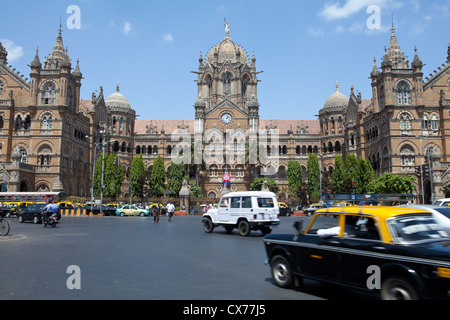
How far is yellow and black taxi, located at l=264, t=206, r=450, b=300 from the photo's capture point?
198 inches

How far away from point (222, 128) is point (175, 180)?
47.7ft

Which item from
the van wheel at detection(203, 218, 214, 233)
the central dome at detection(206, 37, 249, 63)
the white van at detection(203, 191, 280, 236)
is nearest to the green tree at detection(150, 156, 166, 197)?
the central dome at detection(206, 37, 249, 63)

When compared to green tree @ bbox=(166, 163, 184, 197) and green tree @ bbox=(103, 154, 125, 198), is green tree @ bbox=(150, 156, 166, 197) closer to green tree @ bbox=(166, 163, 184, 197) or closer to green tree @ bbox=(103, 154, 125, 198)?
green tree @ bbox=(166, 163, 184, 197)

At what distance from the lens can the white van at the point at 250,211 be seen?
1753 centimetres

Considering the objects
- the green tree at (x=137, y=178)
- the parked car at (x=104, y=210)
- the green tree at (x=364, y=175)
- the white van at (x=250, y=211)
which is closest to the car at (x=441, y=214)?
the white van at (x=250, y=211)

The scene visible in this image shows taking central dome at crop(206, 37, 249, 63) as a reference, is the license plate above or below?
below

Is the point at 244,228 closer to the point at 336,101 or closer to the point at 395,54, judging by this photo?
the point at 395,54

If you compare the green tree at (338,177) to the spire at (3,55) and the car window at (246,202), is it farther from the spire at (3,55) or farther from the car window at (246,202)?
the spire at (3,55)

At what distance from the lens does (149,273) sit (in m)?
8.62

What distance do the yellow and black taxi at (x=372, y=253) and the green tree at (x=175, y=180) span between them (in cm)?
5123

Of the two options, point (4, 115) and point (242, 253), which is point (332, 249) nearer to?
point (242, 253)

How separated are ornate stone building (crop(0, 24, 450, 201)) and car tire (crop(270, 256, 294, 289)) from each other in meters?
36.9

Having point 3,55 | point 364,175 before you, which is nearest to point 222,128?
point 364,175

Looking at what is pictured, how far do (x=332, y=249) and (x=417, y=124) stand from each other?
47610 millimetres
